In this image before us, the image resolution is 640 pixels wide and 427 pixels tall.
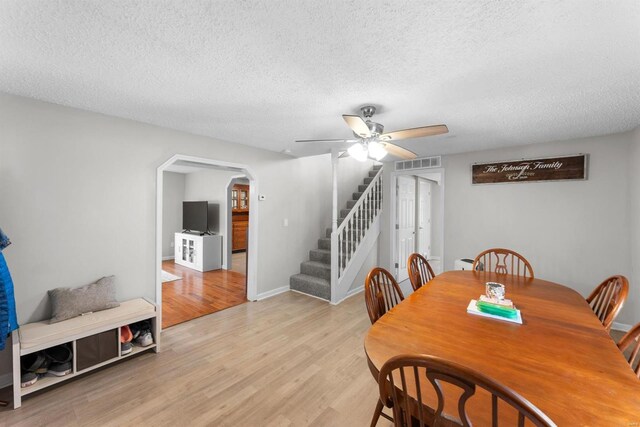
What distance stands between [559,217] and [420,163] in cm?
200

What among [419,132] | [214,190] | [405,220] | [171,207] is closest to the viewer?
[419,132]

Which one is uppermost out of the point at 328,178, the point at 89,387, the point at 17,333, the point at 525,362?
the point at 328,178

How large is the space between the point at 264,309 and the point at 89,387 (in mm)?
1898

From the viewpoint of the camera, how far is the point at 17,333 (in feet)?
6.35

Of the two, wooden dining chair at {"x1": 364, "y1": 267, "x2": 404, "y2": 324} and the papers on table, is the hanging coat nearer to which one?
wooden dining chair at {"x1": 364, "y1": 267, "x2": 404, "y2": 324}

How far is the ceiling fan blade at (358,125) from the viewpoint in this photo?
189 centimetres

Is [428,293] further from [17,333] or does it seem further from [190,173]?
[190,173]

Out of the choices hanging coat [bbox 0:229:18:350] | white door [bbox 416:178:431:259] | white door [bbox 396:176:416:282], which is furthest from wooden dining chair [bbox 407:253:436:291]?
white door [bbox 416:178:431:259]

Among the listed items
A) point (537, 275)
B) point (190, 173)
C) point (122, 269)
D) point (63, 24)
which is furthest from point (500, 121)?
point (190, 173)

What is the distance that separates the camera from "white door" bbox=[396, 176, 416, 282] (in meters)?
5.01

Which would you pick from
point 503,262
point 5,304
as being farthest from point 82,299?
point 503,262

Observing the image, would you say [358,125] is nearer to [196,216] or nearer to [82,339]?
[82,339]

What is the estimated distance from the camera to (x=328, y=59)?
1.59 metres

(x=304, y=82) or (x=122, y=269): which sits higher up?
(x=304, y=82)
